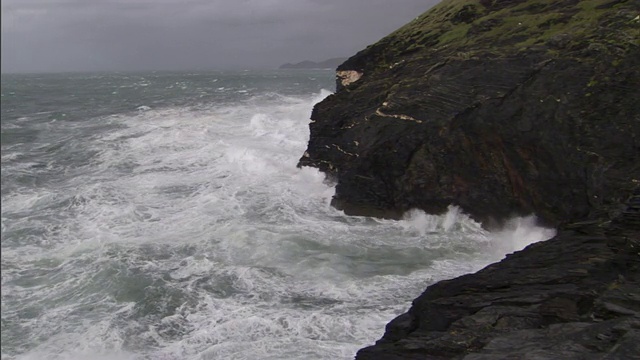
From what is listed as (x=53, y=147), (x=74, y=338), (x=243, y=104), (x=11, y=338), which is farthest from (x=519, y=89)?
(x=243, y=104)

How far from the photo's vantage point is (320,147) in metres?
23.2

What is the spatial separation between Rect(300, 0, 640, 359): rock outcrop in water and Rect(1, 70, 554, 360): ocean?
1405 millimetres

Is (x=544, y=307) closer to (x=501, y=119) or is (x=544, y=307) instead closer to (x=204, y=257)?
(x=501, y=119)

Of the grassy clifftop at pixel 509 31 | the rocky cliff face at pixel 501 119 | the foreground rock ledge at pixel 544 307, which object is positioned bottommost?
the foreground rock ledge at pixel 544 307

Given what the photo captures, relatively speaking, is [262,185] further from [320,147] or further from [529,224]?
[529,224]

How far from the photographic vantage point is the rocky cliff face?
13945 millimetres

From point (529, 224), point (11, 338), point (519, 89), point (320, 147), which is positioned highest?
point (519, 89)

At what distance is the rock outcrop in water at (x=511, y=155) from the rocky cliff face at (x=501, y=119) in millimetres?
43

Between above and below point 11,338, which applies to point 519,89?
above

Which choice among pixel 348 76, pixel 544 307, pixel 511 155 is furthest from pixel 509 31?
pixel 544 307

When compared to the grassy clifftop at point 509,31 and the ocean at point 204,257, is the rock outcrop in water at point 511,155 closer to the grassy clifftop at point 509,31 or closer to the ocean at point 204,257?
the grassy clifftop at point 509,31

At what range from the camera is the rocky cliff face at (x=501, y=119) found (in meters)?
13.9

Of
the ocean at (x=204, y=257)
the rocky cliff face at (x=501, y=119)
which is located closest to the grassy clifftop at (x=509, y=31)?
the rocky cliff face at (x=501, y=119)

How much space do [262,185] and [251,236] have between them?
6.76m
